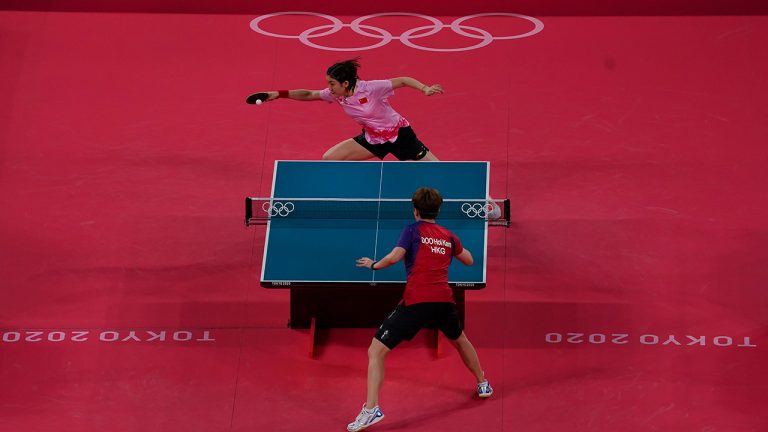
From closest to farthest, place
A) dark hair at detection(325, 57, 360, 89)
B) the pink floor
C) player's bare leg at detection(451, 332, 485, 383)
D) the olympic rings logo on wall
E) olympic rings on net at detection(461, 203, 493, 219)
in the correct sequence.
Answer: player's bare leg at detection(451, 332, 485, 383) < the pink floor < olympic rings on net at detection(461, 203, 493, 219) < dark hair at detection(325, 57, 360, 89) < the olympic rings logo on wall

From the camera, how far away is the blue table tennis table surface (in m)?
10.0

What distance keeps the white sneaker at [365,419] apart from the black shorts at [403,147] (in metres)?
2.67

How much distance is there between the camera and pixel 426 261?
372 inches

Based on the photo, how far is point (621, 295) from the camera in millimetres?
10953

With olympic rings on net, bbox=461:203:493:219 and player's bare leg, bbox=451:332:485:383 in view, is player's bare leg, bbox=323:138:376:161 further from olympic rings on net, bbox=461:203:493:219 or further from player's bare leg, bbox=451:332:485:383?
player's bare leg, bbox=451:332:485:383

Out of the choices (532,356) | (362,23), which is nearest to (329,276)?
(532,356)

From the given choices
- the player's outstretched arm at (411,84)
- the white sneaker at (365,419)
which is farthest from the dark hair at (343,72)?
the white sneaker at (365,419)

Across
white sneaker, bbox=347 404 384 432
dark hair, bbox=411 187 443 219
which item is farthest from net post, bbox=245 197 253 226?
white sneaker, bbox=347 404 384 432

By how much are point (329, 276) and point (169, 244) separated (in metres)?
2.20

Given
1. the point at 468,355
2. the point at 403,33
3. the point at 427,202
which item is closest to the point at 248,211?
the point at 427,202

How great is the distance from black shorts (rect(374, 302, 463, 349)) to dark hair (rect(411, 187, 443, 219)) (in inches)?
25.6

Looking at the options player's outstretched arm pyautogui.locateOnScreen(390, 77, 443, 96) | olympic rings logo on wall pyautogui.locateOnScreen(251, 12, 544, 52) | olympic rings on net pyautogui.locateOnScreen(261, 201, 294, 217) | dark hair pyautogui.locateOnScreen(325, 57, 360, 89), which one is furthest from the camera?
olympic rings logo on wall pyautogui.locateOnScreen(251, 12, 544, 52)

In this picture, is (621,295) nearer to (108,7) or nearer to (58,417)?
(58,417)

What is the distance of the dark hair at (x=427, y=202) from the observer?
31.1 feet
